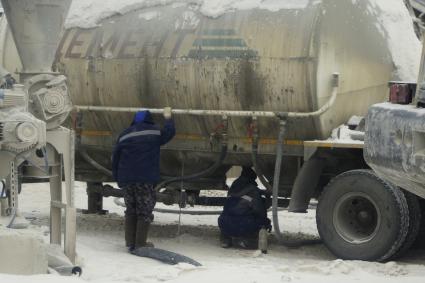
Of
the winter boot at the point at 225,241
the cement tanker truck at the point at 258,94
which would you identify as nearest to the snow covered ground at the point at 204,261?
the winter boot at the point at 225,241

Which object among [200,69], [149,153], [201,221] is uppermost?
[200,69]

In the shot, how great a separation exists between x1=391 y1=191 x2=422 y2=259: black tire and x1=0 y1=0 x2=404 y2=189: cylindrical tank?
1293 millimetres

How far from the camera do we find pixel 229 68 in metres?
11.4

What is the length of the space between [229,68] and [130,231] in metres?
2.04

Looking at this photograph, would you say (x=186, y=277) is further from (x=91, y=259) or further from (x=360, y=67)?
(x=360, y=67)

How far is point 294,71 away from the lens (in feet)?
36.3

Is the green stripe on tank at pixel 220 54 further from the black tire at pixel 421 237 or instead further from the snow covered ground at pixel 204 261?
the black tire at pixel 421 237

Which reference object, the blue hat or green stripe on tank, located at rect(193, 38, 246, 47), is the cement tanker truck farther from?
the blue hat

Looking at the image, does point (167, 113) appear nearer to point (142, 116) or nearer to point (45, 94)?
point (142, 116)

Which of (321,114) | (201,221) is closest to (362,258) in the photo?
(321,114)

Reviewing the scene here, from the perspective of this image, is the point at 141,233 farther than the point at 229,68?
No

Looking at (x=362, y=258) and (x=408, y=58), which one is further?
(x=408, y=58)

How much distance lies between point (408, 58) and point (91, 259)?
443 centimetres

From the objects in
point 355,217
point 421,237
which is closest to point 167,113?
point 355,217
